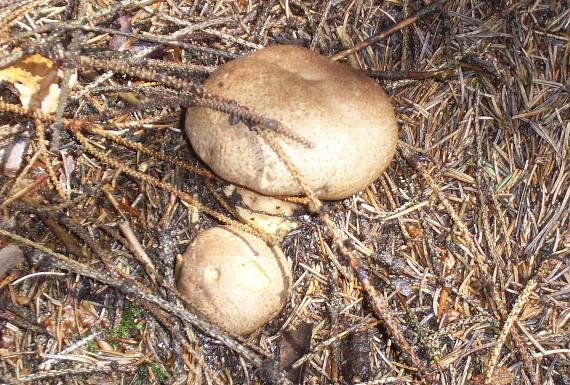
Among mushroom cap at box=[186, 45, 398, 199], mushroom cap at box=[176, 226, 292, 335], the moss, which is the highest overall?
mushroom cap at box=[186, 45, 398, 199]

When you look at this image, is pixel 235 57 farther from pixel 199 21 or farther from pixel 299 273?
pixel 299 273

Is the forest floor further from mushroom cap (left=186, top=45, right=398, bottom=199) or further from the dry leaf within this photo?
mushroom cap (left=186, top=45, right=398, bottom=199)

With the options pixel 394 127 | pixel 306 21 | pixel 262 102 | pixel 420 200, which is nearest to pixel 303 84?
pixel 262 102

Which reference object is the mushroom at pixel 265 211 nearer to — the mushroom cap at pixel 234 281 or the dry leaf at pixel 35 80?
the mushroom cap at pixel 234 281

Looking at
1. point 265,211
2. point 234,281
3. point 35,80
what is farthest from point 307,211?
point 35,80

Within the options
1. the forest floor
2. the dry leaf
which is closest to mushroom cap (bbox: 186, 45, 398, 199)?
the forest floor

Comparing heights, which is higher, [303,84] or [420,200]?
[303,84]

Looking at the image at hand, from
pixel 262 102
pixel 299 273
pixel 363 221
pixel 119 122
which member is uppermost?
pixel 262 102
